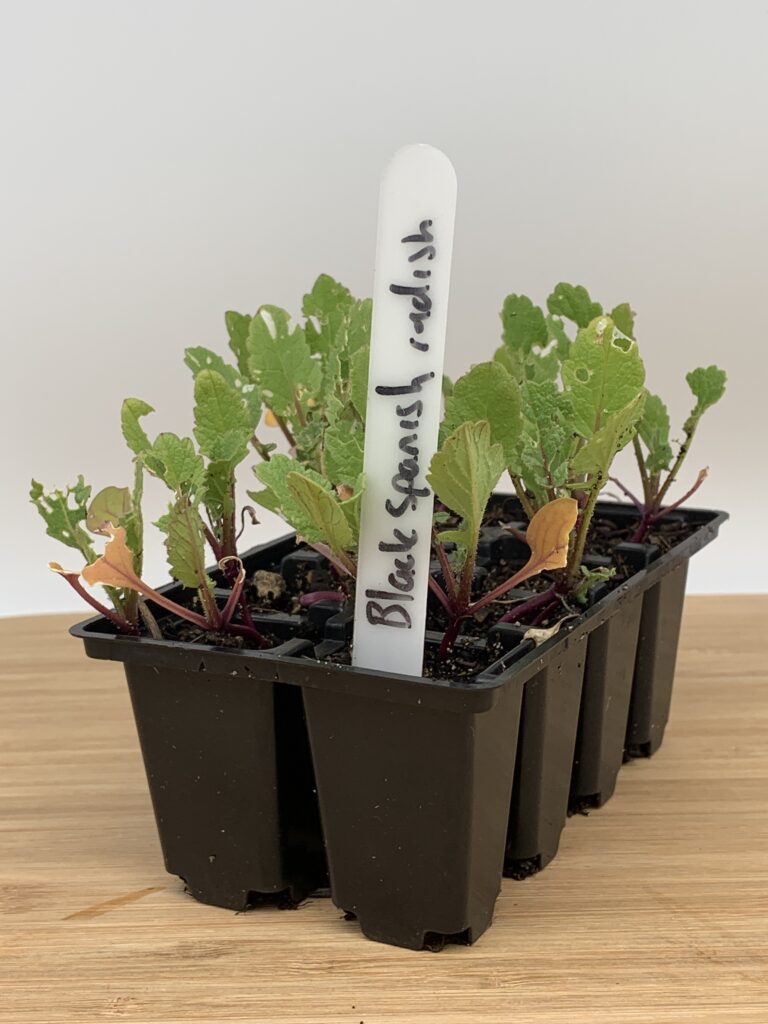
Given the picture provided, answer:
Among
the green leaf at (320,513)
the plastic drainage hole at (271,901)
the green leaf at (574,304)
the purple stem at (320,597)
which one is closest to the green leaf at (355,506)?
the green leaf at (320,513)

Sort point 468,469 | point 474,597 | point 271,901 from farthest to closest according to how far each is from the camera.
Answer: point 474,597 < point 271,901 < point 468,469

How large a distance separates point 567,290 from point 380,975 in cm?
49

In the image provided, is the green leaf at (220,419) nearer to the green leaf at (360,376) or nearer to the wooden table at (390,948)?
the green leaf at (360,376)

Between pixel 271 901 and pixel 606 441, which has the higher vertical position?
pixel 606 441

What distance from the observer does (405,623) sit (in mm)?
608

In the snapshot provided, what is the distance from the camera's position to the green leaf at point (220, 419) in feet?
2.19

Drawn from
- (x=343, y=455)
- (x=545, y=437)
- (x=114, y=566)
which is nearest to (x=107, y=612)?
(x=114, y=566)

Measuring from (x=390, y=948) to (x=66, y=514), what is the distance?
294 mm

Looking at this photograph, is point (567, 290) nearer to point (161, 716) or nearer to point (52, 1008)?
point (161, 716)

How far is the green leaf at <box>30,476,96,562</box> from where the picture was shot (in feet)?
2.14

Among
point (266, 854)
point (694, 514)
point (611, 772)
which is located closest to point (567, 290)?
point (694, 514)

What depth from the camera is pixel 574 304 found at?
86cm

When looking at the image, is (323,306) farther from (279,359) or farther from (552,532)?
(552,532)

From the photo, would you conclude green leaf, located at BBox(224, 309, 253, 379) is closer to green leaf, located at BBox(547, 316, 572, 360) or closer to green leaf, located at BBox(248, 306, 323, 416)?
green leaf, located at BBox(248, 306, 323, 416)
